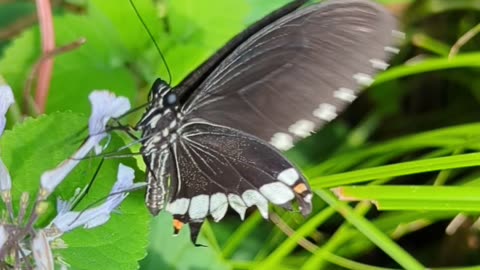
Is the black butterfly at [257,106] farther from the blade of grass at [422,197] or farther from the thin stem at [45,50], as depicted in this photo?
the thin stem at [45,50]

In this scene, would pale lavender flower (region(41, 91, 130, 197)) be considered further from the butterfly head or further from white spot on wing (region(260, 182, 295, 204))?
white spot on wing (region(260, 182, 295, 204))

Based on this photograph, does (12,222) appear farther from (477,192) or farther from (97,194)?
(477,192)

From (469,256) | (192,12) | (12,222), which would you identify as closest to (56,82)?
(192,12)

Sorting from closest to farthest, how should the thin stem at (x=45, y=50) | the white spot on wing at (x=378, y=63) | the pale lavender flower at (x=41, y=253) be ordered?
the pale lavender flower at (x=41, y=253) < the white spot on wing at (x=378, y=63) < the thin stem at (x=45, y=50)

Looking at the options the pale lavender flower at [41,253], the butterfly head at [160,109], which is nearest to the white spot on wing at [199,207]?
→ the butterfly head at [160,109]

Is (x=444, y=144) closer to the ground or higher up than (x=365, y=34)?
closer to the ground

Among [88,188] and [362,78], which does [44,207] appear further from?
[362,78]

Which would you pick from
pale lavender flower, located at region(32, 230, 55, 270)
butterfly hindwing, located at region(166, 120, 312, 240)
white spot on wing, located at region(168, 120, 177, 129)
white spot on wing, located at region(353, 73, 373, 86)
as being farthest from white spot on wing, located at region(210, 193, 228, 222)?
pale lavender flower, located at region(32, 230, 55, 270)
